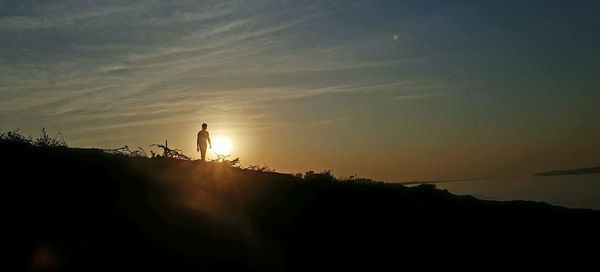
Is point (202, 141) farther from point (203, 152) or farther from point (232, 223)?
point (232, 223)

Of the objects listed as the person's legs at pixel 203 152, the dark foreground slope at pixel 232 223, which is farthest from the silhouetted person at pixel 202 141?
the dark foreground slope at pixel 232 223

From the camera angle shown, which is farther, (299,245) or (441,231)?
(441,231)

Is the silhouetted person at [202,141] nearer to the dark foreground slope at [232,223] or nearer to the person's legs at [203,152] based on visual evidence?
the person's legs at [203,152]

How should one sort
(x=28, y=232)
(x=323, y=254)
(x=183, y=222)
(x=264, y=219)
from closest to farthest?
(x=28, y=232)
(x=183, y=222)
(x=323, y=254)
(x=264, y=219)

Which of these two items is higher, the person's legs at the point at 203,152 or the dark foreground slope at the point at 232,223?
the person's legs at the point at 203,152

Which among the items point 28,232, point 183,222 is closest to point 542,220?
point 183,222

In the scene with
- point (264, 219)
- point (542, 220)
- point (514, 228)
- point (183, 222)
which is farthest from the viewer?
point (542, 220)

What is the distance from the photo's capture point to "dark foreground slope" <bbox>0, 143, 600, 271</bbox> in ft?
51.7

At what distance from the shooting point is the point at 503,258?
22562 mm

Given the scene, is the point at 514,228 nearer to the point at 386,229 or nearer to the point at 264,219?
the point at 386,229

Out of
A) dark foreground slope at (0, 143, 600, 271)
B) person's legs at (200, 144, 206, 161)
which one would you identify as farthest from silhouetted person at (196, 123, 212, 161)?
dark foreground slope at (0, 143, 600, 271)

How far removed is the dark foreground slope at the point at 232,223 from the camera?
51.7ft

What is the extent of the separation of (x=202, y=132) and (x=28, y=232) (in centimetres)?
1187

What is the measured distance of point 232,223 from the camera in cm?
1916
